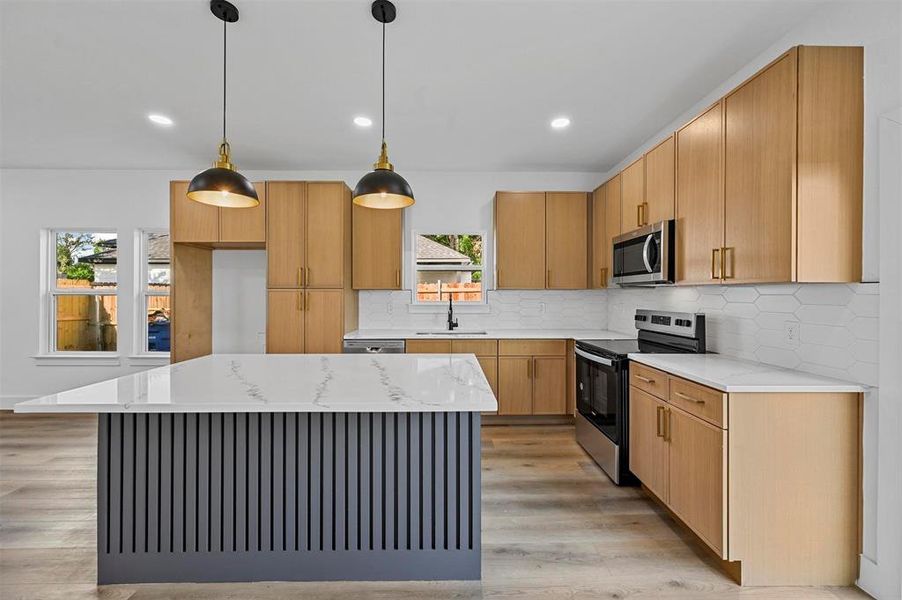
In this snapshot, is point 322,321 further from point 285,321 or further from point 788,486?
point 788,486

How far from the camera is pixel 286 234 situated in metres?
4.20

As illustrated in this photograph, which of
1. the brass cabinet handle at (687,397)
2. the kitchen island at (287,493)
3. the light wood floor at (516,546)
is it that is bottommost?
the light wood floor at (516,546)

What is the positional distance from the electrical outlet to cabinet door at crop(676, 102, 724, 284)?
0.40 metres

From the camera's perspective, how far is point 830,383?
1.92m

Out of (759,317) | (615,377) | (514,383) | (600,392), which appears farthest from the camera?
(514,383)

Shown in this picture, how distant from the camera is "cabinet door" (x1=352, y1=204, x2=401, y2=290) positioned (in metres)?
4.48

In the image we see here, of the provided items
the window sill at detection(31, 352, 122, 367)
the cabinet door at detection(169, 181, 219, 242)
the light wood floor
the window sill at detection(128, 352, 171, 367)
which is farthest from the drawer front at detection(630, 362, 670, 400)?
the window sill at detection(31, 352, 122, 367)

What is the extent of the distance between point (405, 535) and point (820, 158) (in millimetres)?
2338

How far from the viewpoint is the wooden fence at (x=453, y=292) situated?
4.84 meters

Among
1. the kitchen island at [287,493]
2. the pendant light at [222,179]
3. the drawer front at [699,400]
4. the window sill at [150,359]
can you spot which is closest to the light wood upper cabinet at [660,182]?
the drawer front at [699,400]

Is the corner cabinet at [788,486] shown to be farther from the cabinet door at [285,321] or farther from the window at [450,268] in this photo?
the cabinet door at [285,321]

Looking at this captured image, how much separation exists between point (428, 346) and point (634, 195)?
213cm

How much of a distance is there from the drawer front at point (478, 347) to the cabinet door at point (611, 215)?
1.19m

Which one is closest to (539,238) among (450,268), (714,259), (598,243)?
(598,243)
